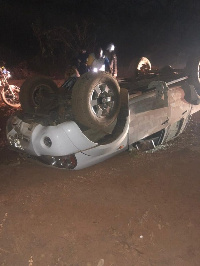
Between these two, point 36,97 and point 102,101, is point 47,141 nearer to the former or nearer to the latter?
point 102,101

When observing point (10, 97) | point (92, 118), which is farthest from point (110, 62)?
point (92, 118)

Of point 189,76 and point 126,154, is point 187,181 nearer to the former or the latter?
point 126,154

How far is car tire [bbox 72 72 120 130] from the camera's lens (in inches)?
172

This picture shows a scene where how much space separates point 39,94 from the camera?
218 inches

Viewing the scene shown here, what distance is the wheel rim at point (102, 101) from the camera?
4602mm

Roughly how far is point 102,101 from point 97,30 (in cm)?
2253

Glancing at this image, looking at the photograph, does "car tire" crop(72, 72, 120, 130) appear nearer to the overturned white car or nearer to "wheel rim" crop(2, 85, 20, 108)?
the overturned white car

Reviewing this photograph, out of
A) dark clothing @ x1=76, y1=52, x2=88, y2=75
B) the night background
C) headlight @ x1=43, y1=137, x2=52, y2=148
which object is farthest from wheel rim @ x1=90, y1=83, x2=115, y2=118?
the night background

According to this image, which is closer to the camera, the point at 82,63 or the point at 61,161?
the point at 61,161

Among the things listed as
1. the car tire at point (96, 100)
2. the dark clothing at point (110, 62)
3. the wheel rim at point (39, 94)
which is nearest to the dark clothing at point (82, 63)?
Answer: the dark clothing at point (110, 62)

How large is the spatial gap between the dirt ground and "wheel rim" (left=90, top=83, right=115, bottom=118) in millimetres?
1069

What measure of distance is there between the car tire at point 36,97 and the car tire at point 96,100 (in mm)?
989

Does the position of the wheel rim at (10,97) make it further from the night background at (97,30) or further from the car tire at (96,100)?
the night background at (97,30)

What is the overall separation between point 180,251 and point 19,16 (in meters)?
25.4
